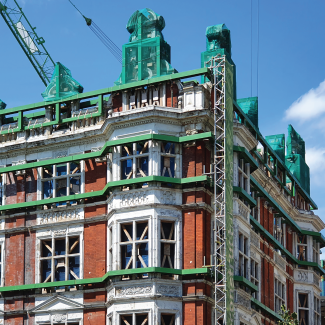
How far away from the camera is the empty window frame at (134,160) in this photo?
52781 mm

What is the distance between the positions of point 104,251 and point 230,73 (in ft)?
44.2

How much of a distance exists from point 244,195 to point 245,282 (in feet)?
17.6

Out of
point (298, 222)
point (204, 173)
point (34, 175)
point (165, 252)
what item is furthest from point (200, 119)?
point (298, 222)

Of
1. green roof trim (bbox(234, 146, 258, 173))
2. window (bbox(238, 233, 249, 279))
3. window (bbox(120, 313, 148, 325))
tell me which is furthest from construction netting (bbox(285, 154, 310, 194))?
window (bbox(120, 313, 148, 325))

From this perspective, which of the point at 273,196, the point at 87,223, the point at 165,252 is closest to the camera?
the point at 165,252

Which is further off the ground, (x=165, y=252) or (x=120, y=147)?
(x=120, y=147)

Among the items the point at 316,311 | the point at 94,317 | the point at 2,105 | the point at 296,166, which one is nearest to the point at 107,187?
the point at 94,317

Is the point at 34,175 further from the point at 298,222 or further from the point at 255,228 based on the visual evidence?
the point at 298,222

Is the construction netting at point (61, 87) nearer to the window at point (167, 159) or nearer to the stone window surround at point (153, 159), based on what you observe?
the stone window surround at point (153, 159)

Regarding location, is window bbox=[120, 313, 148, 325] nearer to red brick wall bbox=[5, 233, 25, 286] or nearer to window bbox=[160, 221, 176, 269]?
window bbox=[160, 221, 176, 269]

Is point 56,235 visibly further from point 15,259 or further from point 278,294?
point 278,294

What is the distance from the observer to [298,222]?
71188mm

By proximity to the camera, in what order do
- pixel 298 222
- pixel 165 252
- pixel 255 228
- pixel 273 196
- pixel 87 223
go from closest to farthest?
1. pixel 165 252
2. pixel 87 223
3. pixel 255 228
4. pixel 273 196
5. pixel 298 222

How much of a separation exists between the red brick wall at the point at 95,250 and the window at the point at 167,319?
5.07 meters
